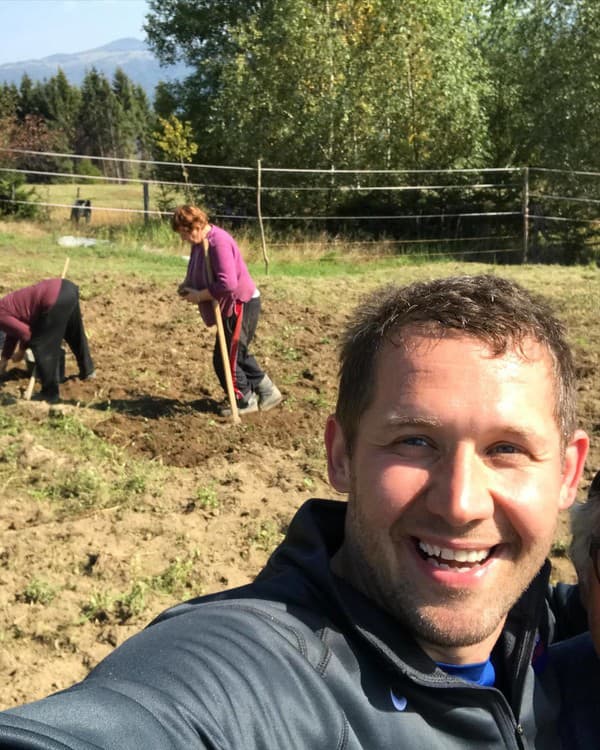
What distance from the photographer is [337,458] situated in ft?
4.77

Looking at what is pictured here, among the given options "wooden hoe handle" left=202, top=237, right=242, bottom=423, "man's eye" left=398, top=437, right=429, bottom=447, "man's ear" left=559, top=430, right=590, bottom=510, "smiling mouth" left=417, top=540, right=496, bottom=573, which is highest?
"man's eye" left=398, top=437, right=429, bottom=447

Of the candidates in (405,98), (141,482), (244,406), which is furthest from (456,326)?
(405,98)

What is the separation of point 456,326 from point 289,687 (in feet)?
2.10

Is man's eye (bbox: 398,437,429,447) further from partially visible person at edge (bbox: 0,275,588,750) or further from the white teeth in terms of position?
the white teeth

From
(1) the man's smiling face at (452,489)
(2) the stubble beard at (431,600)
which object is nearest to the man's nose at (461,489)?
(1) the man's smiling face at (452,489)

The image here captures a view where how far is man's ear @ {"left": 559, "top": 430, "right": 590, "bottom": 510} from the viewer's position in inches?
56.5

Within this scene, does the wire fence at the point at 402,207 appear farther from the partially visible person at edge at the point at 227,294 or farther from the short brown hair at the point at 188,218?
the short brown hair at the point at 188,218

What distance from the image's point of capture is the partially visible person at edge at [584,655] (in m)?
1.39

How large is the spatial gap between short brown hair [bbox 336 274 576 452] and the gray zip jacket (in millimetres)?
272

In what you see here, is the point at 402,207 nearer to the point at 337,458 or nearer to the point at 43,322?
the point at 43,322

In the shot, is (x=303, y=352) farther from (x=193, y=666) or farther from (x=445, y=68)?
(x=445, y=68)

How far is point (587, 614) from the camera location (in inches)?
64.9

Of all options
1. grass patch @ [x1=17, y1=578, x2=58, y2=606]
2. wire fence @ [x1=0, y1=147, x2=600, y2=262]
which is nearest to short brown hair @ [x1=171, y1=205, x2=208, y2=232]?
grass patch @ [x1=17, y1=578, x2=58, y2=606]

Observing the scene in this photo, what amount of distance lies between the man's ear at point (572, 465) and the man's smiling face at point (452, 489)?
0.14 m
